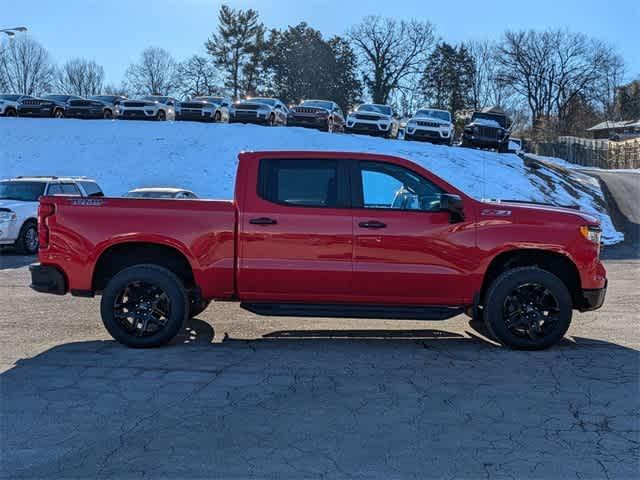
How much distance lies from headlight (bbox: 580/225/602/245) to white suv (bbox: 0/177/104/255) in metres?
9.75

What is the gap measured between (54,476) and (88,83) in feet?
306

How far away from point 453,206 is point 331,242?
4.07 ft

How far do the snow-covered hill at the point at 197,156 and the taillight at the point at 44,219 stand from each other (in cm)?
1609

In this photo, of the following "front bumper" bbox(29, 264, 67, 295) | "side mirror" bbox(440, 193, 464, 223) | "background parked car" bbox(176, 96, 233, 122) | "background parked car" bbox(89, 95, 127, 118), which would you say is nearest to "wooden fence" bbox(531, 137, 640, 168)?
"background parked car" bbox(176, 96, 233, 122)

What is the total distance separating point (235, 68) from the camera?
71.6 metres

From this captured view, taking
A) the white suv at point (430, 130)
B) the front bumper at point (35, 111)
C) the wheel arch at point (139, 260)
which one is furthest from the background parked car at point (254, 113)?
the wheel arch at point (139, 260)

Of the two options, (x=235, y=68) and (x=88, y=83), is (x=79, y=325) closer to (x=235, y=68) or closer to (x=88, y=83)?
(x=235, y=68)

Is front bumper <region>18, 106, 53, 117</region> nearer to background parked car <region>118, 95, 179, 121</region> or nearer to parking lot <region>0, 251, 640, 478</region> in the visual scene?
background parked car <region>118, 95, 179, 121</region>

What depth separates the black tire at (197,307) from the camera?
6784 millimetres

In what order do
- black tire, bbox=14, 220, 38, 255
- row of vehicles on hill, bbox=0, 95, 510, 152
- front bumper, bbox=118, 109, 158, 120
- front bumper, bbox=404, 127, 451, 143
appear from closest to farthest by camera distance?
black tire, bbox=14, 220, 38, 255 → front bumper, bbox=404, 127, 451, 143 → row of vehicles on hill, bbox=0, 95, 510, 152 → front bumper, bbox=118, 109, 158, 120

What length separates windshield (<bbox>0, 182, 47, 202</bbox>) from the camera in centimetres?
1451

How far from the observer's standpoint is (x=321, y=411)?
186 inches

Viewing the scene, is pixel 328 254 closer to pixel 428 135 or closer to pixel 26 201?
pixel 26 201

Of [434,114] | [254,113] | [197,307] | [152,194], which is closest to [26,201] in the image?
[152,194]
